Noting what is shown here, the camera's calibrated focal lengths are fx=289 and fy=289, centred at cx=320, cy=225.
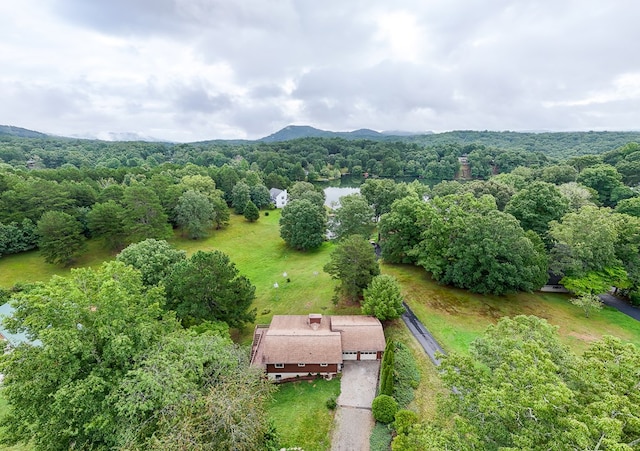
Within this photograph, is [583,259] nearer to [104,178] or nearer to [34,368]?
[34,368]

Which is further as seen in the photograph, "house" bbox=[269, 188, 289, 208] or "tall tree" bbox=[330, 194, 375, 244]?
"house" bbox=[269, 188, 289, 208]

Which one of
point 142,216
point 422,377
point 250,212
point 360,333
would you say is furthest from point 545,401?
point 250,212

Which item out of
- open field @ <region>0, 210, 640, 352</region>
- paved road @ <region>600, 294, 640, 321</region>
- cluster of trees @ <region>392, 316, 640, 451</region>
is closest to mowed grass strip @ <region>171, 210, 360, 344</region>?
open field @ <region>0, 210, 640, 352</region>

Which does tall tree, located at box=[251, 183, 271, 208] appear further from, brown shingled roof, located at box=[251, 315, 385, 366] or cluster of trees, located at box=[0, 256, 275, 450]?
cluster of trees, located at box=[0, 256, 275, 450]

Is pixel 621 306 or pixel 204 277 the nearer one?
pixel 204 277

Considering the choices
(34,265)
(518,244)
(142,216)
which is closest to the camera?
(518,244)

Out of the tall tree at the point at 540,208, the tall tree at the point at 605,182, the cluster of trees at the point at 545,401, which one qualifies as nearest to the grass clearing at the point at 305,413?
the cluster of trees at the point at 545,401

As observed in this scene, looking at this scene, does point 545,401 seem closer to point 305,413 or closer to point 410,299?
point 305,413
